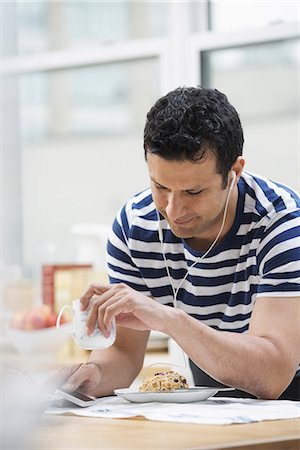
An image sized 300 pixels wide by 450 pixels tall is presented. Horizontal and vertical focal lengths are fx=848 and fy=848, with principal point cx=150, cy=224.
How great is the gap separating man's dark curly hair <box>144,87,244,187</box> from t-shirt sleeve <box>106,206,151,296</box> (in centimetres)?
25

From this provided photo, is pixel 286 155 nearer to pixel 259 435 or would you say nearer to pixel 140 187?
pixel 140 187

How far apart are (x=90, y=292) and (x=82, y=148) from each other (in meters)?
1.98

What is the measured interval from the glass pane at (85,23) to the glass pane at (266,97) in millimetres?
388

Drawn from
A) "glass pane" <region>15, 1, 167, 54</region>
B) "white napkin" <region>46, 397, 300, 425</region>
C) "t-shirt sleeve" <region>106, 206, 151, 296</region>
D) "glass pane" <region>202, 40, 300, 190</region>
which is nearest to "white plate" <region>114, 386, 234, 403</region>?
"white napkin" <region>46, 397, 300, 425</region>

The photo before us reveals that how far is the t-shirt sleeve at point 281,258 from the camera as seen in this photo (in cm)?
157

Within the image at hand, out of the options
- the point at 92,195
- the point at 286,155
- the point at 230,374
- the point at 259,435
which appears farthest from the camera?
the point at 92,195

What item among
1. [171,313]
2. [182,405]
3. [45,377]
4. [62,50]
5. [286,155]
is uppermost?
[62,50]

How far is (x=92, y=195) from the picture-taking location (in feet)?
10.9

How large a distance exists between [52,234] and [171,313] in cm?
199

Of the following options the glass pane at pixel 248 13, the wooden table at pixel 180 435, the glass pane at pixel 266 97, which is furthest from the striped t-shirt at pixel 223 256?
the glass pane at pixel 248 13

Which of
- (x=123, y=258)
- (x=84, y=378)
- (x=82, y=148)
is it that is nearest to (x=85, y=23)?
(x=82, y=148)

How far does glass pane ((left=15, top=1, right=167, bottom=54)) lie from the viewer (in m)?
3.34

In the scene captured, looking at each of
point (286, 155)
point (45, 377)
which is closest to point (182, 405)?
point (45, 377)

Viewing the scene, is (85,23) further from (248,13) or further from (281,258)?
(281,258)
